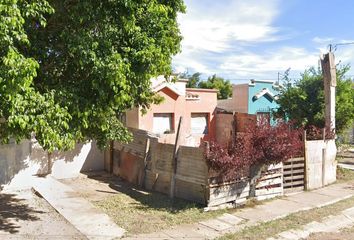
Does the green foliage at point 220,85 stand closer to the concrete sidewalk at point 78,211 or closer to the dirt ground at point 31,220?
the concrete sidewalk at point 78,211

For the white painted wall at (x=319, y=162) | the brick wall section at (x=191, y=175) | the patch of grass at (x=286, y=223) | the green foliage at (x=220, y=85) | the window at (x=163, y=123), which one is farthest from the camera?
the green foliage at (x=220, y=85)

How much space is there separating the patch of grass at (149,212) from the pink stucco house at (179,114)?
5.05 m

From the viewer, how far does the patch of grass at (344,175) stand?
15.2m

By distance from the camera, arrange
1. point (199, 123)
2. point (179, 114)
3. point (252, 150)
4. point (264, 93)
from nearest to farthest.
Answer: point (252, 150), point (179, 114), point (199, 123), point (264, 93)

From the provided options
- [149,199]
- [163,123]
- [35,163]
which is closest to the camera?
[149,199]

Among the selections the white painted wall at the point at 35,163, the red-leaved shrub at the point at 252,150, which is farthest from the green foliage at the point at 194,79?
the red-leaved shrub at the point at 252,150

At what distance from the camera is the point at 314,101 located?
16703 millimetres

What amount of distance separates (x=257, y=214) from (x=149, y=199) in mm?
3127

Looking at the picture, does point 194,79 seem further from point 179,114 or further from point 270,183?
point 270,183

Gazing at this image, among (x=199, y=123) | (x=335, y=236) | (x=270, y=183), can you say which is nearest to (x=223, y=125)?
(x=199, y=123)

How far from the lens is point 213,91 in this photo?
21.2 metres

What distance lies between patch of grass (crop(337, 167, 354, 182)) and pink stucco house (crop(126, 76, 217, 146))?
21.2 ft

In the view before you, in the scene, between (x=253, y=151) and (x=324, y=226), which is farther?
(x=253, y=151)

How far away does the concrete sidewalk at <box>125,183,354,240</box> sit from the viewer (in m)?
8.43
